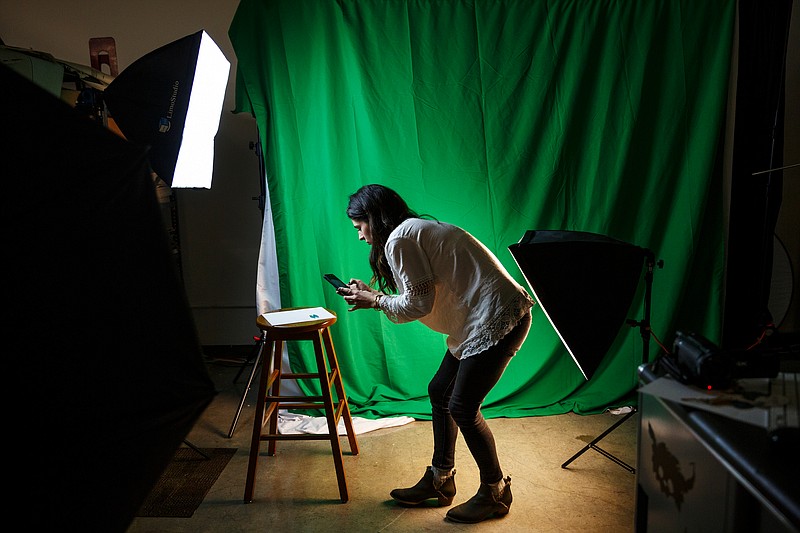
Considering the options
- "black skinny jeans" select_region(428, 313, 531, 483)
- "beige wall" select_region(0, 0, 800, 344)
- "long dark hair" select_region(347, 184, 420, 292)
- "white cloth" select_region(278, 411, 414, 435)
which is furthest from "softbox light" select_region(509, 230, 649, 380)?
"beige wall" select_region(0, 0, 800, 344)

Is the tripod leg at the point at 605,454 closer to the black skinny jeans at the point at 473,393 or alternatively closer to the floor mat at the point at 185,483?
the black skinny jeans at the point at 473,393

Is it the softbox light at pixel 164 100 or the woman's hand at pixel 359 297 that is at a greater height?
the softbox light at pixel 164 100

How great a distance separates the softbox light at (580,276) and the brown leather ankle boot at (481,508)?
0.52m

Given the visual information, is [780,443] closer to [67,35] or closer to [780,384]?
[780,384]

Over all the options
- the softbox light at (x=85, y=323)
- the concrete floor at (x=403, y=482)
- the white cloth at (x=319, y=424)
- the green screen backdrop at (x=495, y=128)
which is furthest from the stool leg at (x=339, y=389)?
the softbox light at (x=85, y=323)

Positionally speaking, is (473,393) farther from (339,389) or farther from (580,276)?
(339,389)

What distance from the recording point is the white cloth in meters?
2.94

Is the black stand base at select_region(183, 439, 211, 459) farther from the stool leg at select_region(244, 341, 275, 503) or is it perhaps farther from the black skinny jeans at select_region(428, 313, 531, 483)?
the black skinny jeans at select_region(428, 313, 531, 483)

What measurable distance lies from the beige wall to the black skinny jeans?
2.05 m

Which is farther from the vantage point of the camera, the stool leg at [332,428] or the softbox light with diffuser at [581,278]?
the stool leg at [332,428]

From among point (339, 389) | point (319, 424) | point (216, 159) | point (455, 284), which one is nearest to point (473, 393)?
point (455, 284)

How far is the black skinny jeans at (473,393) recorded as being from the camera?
6.71ft

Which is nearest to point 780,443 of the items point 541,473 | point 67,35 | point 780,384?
point 780,384

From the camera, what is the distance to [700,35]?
9.47 feet
